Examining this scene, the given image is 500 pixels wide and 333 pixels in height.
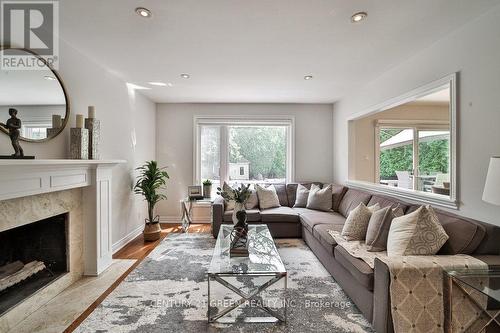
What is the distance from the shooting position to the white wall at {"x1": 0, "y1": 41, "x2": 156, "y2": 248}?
2.52 metres

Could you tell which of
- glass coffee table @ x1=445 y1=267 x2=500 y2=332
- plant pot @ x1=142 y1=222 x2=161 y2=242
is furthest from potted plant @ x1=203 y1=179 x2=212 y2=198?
glass coffee table @ x1=445 y1=267 x2=500 y2=332

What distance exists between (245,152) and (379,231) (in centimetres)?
339

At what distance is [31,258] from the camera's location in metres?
2.37

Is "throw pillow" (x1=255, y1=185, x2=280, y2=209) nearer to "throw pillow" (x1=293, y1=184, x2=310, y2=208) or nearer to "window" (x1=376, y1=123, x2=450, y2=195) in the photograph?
"throw pillow" (x1=293, y1=184, x2=310, y2=208)

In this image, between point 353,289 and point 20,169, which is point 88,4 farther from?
point 353,289

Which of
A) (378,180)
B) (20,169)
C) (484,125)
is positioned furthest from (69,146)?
(378,180)

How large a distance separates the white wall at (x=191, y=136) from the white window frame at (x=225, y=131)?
0.09 metres

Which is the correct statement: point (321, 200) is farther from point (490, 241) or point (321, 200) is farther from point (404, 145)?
point (404, 145)

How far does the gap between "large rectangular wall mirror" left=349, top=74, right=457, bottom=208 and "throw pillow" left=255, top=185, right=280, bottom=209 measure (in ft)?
4.76

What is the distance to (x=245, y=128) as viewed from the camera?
5258 mm

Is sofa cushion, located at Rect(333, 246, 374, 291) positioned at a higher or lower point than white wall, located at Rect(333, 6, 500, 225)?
lower

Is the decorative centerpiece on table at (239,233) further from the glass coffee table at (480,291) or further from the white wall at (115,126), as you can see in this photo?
the white wall at (115,126)

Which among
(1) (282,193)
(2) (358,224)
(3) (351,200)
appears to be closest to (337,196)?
(3) (351,200)

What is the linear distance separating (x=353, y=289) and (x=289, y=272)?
792mm
